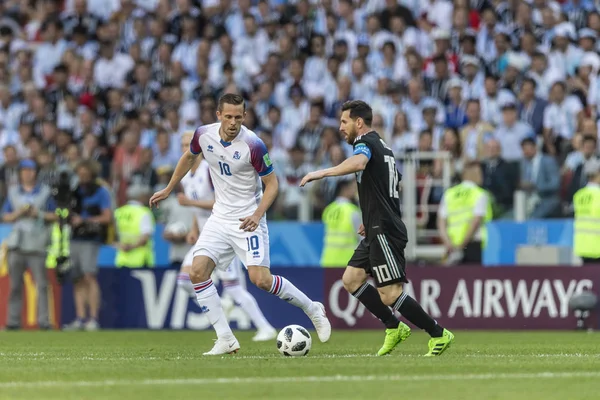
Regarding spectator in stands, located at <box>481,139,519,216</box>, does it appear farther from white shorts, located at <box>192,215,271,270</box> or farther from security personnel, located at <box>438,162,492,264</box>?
white shorts, located at <box>192,215,271,270</box>

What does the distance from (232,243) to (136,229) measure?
889cm

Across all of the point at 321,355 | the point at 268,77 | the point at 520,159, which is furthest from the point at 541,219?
the point at 321,355

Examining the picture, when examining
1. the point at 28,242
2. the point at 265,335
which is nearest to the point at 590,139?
the point at 265,335

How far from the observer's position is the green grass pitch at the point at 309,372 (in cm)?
804

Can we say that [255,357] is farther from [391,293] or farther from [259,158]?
[259,158]

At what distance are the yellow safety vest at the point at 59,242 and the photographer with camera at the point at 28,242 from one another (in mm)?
252

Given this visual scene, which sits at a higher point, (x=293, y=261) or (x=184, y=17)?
(x=184, y=17)

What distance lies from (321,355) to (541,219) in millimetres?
8113

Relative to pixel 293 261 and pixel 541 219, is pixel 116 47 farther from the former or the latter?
pixel 541 219

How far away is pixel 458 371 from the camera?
945 cm

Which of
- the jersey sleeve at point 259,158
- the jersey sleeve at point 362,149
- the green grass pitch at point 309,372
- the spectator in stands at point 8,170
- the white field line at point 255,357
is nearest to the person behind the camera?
the green grass pitch at point 309,372

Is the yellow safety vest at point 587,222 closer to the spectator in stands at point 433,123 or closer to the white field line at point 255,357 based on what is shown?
the spectator in stands at point 433,123

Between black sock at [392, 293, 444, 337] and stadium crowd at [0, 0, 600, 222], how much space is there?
783 centimetres

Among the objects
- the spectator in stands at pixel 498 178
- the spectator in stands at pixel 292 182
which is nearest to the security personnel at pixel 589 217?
the spectator in stands at pixel 498 178
